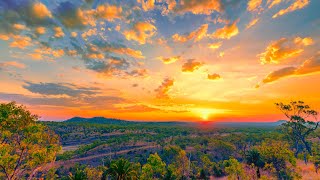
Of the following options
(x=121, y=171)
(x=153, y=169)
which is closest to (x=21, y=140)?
(x=121, y=171)

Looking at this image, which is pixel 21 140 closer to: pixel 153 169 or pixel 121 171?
pixel 121 171

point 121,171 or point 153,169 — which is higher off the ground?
point 121,171

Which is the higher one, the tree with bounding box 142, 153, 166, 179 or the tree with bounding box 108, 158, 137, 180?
the tree with bounding box 108, 158, 137, 180

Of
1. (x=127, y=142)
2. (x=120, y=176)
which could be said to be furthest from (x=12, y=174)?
A: (x=127, y=142)

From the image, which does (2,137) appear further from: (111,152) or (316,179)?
(111,152)

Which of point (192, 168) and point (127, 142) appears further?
point (127, 142)

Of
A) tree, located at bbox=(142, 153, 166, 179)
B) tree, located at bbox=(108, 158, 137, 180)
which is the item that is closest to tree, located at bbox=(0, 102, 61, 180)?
tree, located at bbox=(108, 158, 137, 180)

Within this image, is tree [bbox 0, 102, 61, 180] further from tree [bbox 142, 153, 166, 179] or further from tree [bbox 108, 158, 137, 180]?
tree [bbox 142, 153, 166, 179]

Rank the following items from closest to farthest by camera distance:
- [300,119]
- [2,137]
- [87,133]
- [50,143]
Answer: [2,137] < [50,143] < [300,119] < [87,133]
